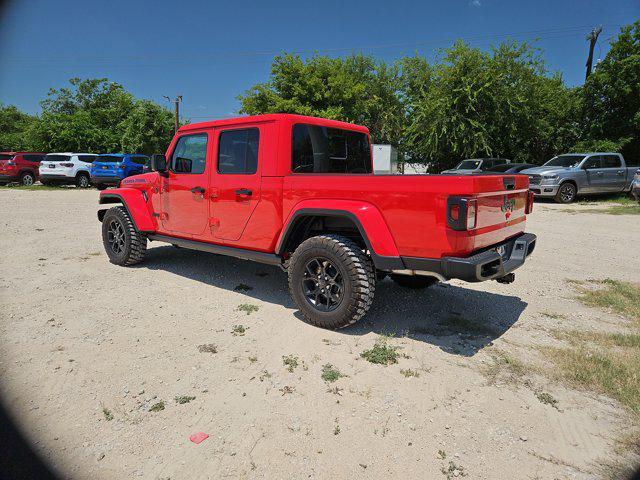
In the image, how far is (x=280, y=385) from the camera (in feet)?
9.95

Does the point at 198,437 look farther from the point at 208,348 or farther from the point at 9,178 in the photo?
the point at 9,178

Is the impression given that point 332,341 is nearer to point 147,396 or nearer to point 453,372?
point 453,372

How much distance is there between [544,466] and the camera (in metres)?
2.26

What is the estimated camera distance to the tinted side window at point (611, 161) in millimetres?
15836

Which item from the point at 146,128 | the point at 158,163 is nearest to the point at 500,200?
the point at 158,163

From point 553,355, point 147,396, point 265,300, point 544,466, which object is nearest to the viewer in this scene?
point 544,466

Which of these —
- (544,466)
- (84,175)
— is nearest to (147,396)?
(544,466)

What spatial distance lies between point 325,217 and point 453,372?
73.6 inches

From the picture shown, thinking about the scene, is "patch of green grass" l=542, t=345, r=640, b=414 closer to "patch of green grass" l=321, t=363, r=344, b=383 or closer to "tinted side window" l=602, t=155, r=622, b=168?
"patch of green grass" l=321, t=363, r=344, b=383

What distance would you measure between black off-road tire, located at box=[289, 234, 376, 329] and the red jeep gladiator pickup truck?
1 cm

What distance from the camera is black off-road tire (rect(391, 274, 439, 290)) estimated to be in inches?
195

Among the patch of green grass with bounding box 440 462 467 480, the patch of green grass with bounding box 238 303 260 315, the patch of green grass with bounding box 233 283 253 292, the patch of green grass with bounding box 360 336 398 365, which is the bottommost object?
the patch of green grass with bounding box 440 462 467 480

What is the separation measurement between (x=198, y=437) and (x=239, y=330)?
5.01ft

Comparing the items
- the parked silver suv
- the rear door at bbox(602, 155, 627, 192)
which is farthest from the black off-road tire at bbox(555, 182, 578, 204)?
the rear door at bbox(602, 155, 627, 192)
